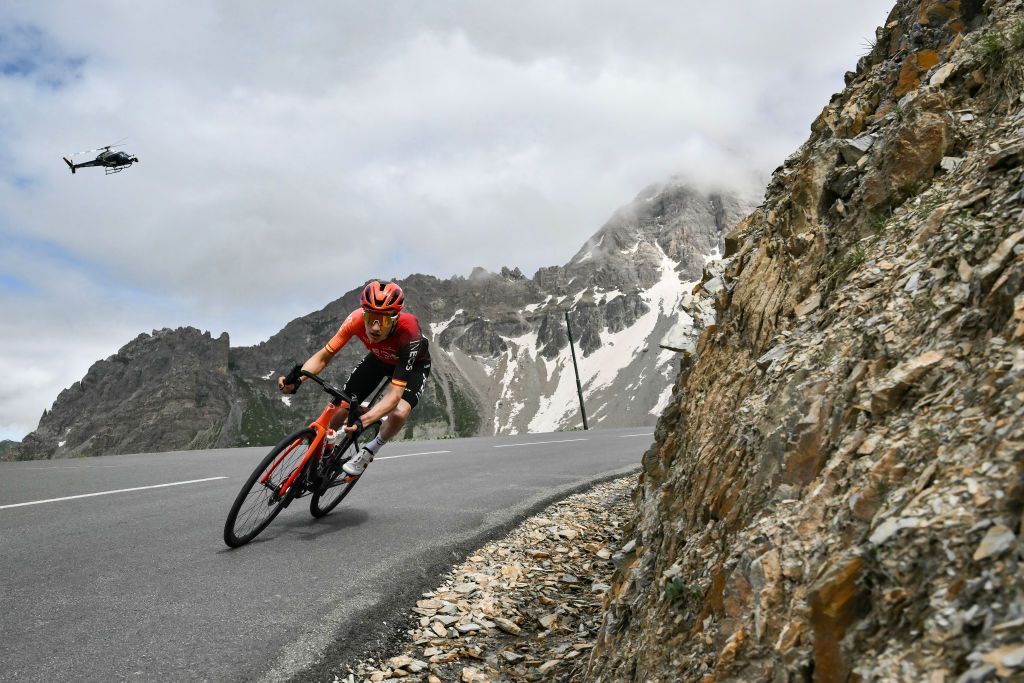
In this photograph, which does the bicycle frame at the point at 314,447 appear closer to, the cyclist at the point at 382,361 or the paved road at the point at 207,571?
the cyclist at the point at 382,361

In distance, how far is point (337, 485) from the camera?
7211 millimetres

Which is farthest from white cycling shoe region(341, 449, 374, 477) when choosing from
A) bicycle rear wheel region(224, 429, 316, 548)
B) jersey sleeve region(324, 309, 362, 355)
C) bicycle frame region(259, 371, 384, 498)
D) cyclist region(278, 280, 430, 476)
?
jersey sleeve region(324, 309, 362, 355)

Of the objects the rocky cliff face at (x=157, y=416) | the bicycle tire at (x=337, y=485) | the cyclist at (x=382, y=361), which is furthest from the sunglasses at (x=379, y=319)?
the rocky cliff face at (x=157, y=416)

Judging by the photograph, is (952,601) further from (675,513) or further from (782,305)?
(782,305)

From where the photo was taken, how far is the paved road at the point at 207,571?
3695mm

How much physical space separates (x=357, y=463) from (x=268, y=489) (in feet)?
2.91

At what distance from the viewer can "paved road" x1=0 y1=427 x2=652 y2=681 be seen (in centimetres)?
370

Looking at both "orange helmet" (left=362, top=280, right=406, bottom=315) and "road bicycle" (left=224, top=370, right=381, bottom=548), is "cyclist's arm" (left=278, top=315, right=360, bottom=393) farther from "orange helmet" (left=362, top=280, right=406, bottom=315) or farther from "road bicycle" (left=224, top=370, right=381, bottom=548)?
"orange helmet" (left=362, top=280, right=406, bottom=315)

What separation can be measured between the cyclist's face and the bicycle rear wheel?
1172 mm

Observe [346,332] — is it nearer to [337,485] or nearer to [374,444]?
[374,444]

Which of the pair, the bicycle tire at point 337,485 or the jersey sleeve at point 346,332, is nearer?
the jersey sleeve at point 346,332

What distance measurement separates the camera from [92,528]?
6.14m

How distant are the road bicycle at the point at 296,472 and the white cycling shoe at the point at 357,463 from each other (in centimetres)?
17

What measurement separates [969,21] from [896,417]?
4.21 m
